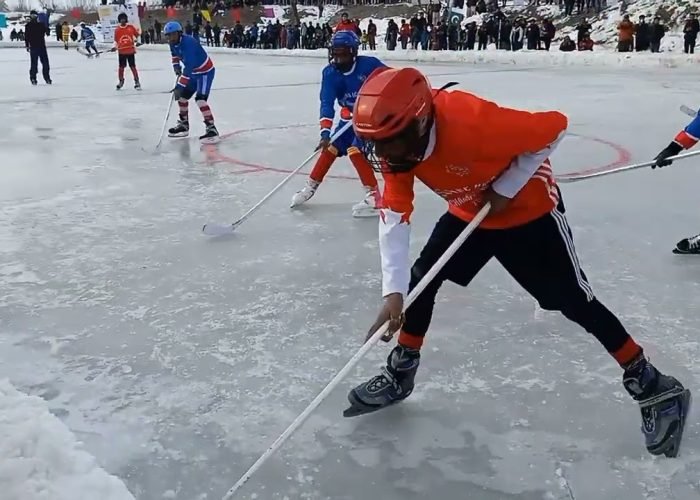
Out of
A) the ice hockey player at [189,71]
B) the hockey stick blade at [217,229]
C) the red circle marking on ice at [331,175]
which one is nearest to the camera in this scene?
the hockey stick blade at [217,229]

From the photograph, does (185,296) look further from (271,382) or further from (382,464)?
(382,464)

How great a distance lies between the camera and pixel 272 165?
18.6 ft

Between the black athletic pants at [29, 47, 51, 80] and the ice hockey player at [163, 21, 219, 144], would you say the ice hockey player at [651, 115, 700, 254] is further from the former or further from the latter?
the black athletic pants at [29, 47, 51, 80]

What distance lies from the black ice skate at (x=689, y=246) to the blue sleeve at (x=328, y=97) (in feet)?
6.40

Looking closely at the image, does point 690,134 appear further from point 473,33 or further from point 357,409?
point 473,33

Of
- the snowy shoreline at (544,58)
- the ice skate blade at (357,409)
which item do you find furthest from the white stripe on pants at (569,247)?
the snowy shoreline at (544,58)

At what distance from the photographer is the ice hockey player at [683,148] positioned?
3.09 metres

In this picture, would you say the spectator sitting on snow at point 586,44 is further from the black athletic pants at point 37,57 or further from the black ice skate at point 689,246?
the black ice skate at point 689,246

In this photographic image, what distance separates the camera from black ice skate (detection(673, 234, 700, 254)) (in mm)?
3443

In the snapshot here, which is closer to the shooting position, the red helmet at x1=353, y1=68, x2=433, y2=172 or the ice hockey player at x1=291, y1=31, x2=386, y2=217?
the red helmet at x1=353, y1=68, x2=433, y2=172

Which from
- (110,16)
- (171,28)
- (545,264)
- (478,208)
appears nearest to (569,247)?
(545,264)

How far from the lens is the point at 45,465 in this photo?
5.83 feet

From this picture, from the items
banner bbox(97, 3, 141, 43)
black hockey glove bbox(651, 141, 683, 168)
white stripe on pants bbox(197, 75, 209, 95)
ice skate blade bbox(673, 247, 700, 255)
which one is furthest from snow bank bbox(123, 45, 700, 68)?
black hockey glove bbox(651, 141, 683, 168)

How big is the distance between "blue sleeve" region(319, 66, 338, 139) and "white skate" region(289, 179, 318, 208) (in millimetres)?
311
